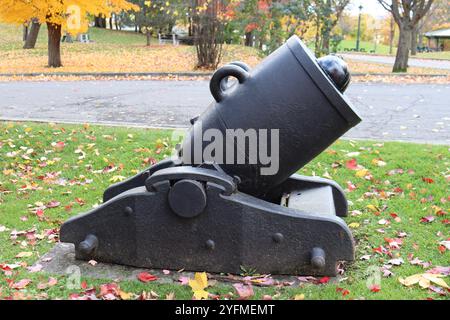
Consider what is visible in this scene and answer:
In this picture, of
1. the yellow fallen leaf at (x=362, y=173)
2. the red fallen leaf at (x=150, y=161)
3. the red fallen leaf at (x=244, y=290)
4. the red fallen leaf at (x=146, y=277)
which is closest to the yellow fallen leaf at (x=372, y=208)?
the yellow fallen leaf at (x=362, y=173)

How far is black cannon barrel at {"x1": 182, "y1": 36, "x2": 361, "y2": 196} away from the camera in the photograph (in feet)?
11.0

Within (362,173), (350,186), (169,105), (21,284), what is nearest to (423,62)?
(169,105)

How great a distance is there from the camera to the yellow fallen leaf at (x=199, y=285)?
10.7 ft

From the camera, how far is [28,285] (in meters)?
3.41

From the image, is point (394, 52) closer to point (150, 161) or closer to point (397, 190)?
point (150, 161)

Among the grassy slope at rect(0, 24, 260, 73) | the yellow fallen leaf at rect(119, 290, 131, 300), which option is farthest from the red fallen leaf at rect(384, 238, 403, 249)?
the grassy slope at rect(0, 24, 260, 73)

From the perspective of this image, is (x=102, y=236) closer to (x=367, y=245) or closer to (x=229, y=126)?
(x=229, y=126)

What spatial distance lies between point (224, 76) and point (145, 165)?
2.79 m

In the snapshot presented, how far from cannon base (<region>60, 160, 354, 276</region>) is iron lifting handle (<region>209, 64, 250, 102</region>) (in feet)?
1.71

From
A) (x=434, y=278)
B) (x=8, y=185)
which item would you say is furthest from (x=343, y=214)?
(x=8, y=185)

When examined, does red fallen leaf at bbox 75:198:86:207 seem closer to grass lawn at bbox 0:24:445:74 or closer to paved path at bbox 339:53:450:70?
grass lawn at bbox 0:24:445:74

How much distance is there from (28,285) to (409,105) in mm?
8493

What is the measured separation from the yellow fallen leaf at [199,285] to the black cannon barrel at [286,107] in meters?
0.71

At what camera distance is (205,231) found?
11.5ft
